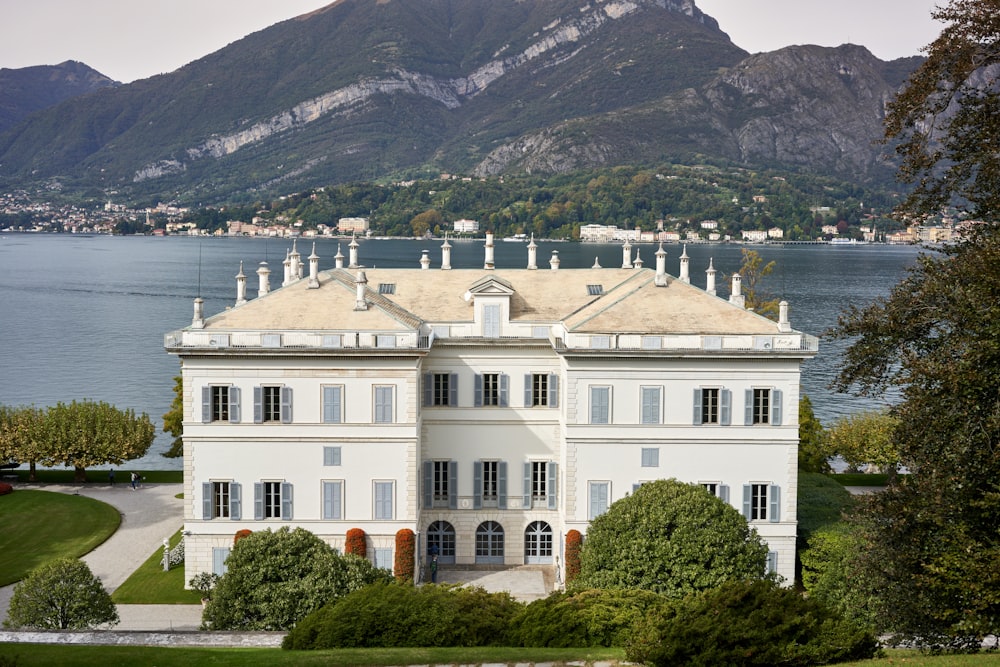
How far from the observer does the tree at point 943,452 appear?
18344 mm

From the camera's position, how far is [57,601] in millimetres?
27734

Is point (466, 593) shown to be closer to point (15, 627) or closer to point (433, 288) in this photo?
point (15, 627)

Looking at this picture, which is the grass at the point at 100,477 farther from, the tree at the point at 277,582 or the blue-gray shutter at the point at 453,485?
the tree at the point at 277,582

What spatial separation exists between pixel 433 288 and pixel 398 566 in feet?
34.7

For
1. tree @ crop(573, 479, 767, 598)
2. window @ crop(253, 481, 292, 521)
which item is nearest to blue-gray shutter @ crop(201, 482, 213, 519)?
window @ crop(253, 481, 292, 521)

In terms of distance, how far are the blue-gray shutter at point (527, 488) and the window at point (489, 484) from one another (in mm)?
666

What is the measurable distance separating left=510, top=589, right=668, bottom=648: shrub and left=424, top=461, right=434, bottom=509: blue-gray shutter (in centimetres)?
1221

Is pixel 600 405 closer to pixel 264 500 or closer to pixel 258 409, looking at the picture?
pixel 258 409

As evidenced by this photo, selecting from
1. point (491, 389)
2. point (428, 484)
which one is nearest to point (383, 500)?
point (428, 484)

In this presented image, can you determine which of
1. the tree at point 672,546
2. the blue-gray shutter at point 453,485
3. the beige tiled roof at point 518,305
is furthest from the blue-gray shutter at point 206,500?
the tree at point 672,546

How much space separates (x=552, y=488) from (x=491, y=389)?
3.87 meters

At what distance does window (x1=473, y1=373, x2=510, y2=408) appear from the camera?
37.1 m

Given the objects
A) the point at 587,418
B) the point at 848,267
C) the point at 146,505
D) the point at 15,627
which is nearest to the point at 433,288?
the point at 587,418

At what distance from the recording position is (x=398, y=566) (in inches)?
1359
